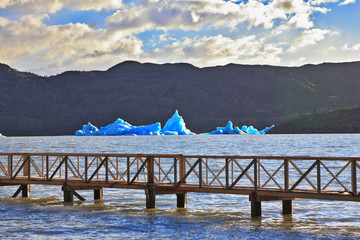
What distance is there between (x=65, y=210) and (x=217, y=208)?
7.03m

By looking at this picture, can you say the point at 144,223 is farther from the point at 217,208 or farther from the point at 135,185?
the point at 217,208

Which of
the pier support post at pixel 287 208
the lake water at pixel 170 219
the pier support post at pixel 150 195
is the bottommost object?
the lake water at pixel 170 219

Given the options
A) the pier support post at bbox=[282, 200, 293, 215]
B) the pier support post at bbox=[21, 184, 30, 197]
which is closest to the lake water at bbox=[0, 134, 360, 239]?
the pier support post at bbox=[282, 200, 293, 215]

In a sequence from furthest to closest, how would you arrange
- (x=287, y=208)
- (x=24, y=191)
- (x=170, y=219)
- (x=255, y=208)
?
(x=24, y=191), (x=287, y=208), (x=170, y=219), (x=255, y=208)

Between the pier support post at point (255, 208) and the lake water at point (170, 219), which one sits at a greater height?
the pier support post at point (255, 208)

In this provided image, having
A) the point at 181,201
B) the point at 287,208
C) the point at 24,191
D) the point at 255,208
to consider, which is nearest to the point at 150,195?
the point at 181,201

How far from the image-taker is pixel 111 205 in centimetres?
2694

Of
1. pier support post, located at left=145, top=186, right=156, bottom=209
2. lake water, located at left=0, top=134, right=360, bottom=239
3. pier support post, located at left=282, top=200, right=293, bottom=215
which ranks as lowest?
lake water, located at left=0, top=134, right=360, bottom=239

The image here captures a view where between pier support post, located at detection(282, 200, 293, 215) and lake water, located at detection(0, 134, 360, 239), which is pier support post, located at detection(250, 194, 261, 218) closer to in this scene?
lake water, located at detection(0, 134, 360, 239)

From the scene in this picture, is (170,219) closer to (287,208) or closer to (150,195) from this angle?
(150,195)

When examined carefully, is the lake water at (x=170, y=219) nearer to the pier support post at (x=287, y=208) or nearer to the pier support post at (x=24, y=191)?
the pier support post at (x=287, y=208)

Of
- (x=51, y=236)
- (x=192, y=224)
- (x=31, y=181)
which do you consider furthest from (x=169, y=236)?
(x=31, y=181)

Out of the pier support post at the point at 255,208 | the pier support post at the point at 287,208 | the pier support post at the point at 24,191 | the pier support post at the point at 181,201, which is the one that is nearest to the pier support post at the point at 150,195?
the pier support post at the point at 181,201

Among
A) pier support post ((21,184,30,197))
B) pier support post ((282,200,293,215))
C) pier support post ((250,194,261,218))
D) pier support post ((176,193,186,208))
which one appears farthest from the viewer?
pier support post ((21,184,30,197))
